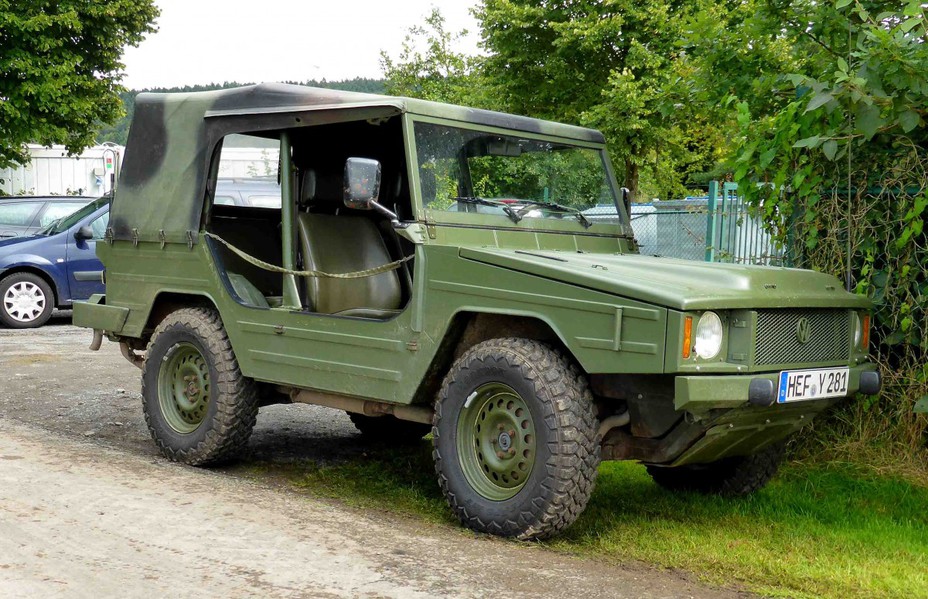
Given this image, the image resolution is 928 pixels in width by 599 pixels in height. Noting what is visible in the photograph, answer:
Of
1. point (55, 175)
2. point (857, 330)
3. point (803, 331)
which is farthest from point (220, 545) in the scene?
point (55, 175)

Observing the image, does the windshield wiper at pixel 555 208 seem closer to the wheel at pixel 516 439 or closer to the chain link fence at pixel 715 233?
the chain link fence at pixel 715 233

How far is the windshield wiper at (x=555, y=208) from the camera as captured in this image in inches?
234

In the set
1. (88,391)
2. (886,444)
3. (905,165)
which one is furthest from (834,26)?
(88,391)

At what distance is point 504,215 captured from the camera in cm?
587

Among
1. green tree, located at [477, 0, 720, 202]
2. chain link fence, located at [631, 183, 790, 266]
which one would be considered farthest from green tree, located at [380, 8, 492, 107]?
chain link fence, located at [631, 183, 790, 266]

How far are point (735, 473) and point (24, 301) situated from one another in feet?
35.7

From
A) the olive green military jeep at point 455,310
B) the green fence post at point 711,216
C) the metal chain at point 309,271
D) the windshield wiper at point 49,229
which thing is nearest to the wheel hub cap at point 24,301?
the windshield wiper at point 49,229

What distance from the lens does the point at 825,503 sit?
5.85 metres

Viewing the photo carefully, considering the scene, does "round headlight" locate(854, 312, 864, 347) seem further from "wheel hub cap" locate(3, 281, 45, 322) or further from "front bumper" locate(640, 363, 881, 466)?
"wheel hub cap" locate(3, 281, 45, 322)

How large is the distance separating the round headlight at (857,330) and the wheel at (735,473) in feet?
2.28

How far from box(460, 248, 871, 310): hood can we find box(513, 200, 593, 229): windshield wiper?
509mm

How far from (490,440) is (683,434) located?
0.91 m

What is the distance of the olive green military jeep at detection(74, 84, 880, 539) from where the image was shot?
473 cm

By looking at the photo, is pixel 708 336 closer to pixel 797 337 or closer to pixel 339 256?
pixel 797 337
